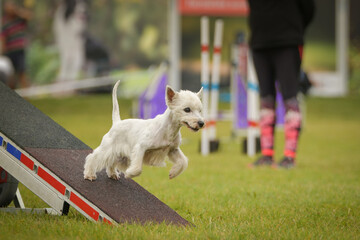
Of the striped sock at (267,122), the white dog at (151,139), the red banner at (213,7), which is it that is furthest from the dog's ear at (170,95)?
the red banner at (213,7)

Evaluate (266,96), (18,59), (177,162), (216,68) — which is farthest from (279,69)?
(18,59)

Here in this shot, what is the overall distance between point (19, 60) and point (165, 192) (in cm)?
1608

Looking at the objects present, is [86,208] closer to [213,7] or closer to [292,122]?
[292,122]

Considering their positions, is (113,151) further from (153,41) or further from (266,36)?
(153,41)

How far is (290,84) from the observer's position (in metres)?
5.34

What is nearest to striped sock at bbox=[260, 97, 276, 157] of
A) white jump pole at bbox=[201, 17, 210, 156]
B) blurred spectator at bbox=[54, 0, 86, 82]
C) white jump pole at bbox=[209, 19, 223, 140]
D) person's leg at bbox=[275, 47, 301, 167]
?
person's leg at bbox=[275, 47, 301, 167]

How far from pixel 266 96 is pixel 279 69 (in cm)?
33

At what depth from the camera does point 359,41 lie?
20422 mm

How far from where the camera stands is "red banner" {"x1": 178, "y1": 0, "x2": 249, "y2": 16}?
772 inches

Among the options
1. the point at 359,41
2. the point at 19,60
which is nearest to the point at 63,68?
the point at 19,60

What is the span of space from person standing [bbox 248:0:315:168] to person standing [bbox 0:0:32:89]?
1460 cm

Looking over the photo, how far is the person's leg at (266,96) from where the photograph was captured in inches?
216

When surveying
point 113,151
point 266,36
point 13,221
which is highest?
point 266,36

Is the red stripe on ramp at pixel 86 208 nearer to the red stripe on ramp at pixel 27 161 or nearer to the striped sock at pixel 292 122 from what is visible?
the red stripe on ramp at pixel 27 161
